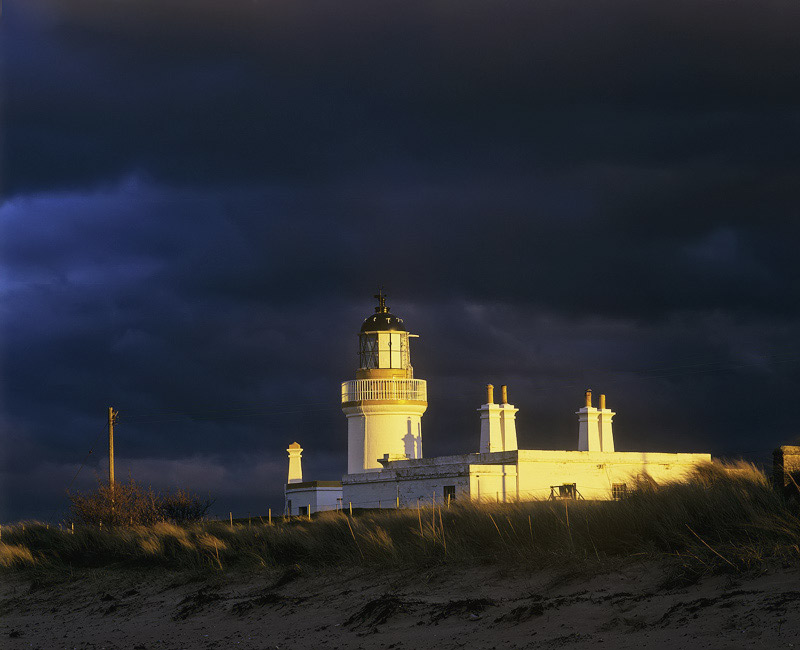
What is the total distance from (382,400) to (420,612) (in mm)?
27818

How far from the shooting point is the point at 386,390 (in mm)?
40469

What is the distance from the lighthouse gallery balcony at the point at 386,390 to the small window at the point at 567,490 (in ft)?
28.8

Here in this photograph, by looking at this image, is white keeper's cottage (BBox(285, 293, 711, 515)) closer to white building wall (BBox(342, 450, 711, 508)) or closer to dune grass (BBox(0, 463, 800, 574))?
white building wall (BBox(342, 450, 711, 508))

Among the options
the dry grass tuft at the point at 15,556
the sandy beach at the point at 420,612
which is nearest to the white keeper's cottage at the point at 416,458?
the dry grass tuft at the point at 15,556

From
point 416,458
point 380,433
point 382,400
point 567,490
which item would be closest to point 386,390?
point 382,400

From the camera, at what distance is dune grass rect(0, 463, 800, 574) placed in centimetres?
1162

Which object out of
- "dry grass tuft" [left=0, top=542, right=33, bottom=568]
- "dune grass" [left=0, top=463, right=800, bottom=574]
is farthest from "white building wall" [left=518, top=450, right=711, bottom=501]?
"dune grass" [left=0, top=463, right=800, bottom=574]

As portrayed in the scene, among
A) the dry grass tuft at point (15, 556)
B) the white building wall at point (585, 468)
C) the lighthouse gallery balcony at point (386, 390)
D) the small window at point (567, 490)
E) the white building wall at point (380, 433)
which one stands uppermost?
the lighthouse gallery balcony at point (386, 390)

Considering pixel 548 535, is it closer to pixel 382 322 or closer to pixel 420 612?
pixel 420 612

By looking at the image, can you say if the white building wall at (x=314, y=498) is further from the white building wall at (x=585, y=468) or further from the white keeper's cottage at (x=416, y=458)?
the white building wall at (x=585, y=468)

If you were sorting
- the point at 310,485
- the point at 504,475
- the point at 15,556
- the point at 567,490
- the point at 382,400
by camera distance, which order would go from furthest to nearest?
the point at 310,485
the point at 382,400
the point at 504,475
the point at 567,490
the point at 15,556

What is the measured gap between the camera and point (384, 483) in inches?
1414

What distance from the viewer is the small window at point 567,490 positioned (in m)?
30.4

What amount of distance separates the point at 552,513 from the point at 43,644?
796cm
